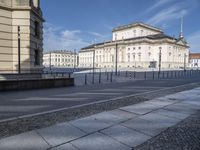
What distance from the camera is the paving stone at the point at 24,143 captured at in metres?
4.22

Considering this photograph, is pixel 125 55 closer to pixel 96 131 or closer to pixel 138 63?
pixel 138 63

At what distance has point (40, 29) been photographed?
51.8 feet

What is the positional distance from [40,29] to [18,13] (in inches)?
106

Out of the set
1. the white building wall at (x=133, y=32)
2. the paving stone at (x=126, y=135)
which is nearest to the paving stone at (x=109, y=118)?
the paving stone at (x=126, y=135)

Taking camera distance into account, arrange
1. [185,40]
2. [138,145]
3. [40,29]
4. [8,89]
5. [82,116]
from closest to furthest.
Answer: [138,145] < [82,116] < [8,89] < [40,29] < [185,40]

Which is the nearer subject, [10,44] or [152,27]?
[10,44]

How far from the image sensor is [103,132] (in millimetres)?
5289

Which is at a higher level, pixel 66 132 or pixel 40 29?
pixel 40 29

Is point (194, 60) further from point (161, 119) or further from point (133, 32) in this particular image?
point (161, 119)

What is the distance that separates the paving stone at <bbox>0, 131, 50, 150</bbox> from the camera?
13.8ft

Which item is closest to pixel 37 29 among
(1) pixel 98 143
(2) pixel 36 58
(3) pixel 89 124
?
(2) pixel 36 58

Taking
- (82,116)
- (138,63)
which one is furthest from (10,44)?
(138,63)

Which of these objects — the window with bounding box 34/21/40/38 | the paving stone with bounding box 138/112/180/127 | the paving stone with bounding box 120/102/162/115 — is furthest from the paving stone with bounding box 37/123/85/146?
the window with bounding box 34/21/40/38

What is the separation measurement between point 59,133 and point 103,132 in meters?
1.20
